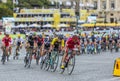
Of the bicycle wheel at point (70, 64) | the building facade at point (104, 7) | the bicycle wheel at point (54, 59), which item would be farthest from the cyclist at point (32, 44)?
the building facade at point (104, 7)

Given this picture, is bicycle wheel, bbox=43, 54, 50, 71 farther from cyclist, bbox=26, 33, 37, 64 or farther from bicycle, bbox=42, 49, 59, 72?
cyclist, bbox=26, 33, 37, 64

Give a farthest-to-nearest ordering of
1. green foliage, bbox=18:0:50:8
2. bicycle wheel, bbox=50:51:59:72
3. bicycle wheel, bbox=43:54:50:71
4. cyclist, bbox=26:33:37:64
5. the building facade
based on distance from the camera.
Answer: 1. the building facade
2. green foliage, bbox=18:0:50:8
3. cyclist, bbox=26:33:37:64
4. bicycle wheel, bbox=43:54:50:71
5. bicycle wheel, bbox=50:51:59:72

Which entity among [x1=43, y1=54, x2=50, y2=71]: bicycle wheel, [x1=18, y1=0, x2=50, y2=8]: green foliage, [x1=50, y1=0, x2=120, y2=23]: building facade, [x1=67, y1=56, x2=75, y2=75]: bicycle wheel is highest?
[x1=67, y1=56, x2=75, y2=75]: bicycle wheel

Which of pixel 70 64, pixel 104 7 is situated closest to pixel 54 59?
pixel 70 64

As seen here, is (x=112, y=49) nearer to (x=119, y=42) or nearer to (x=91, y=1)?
(x=119, y=42)

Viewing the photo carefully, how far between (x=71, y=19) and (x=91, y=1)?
4597cm

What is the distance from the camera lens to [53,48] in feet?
71.9

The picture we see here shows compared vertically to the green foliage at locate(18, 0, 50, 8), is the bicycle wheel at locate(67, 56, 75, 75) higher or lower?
higher

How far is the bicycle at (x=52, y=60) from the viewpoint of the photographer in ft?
72.3

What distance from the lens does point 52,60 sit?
72.9 feet

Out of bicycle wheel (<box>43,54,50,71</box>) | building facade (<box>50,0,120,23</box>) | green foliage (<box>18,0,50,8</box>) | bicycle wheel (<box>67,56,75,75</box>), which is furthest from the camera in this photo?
building facade (<box>50,0,120,23</box>)

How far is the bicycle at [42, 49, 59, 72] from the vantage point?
22.0 m

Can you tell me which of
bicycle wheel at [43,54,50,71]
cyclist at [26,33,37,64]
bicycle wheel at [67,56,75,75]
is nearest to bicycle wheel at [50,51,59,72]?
bicycle wheel at [43,54,50,71]

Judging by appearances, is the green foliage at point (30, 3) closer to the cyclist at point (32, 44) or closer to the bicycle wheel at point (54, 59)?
A: the cyclist at point (32, 44)
